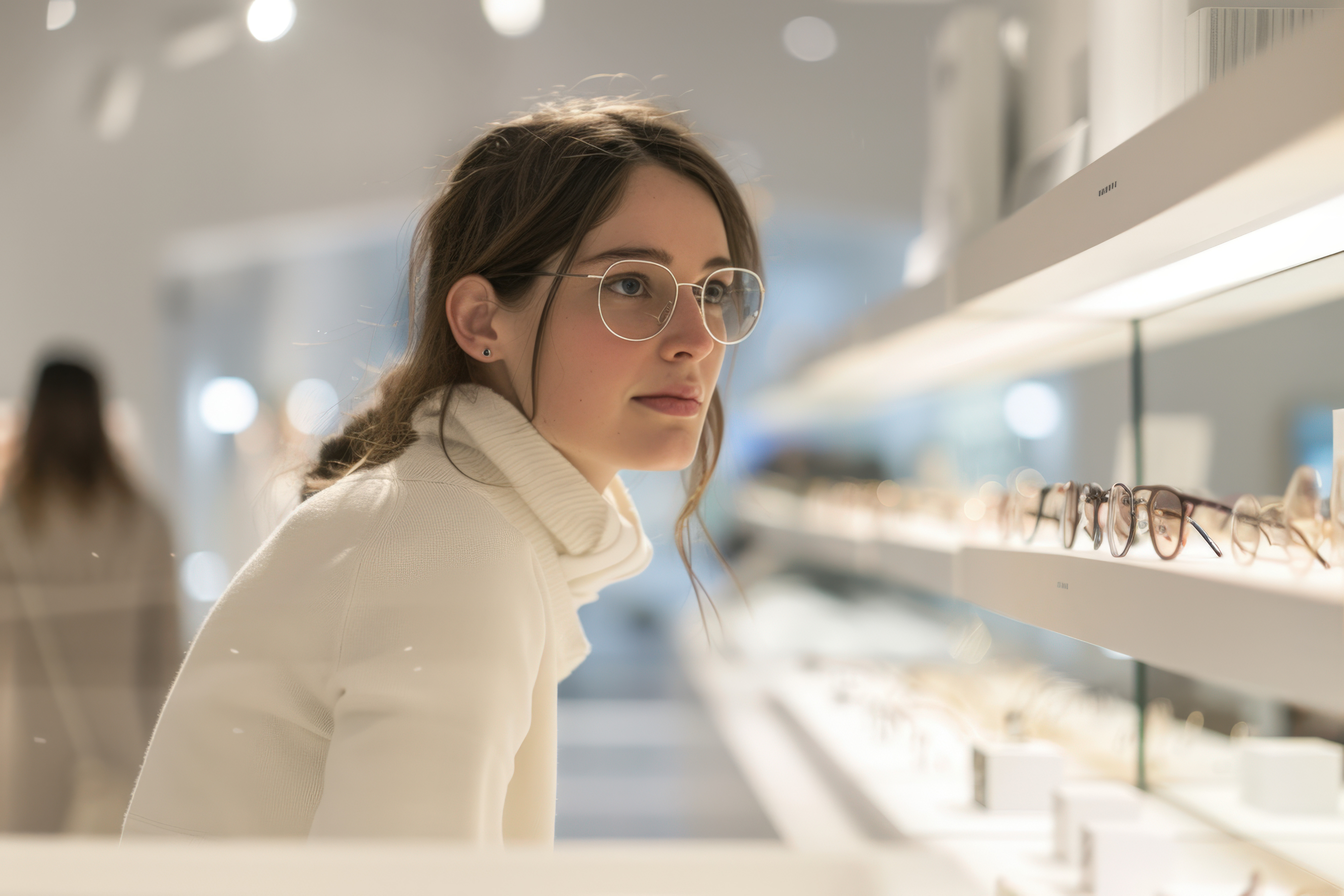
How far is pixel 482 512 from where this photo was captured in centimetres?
65

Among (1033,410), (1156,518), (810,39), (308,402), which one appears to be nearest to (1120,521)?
(1156,518)

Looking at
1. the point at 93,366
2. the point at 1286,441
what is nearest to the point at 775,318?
the point at 1286,441

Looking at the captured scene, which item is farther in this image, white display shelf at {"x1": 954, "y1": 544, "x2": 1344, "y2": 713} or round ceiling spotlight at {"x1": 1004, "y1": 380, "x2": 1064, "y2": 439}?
round ceiling spotlight at {"x1": 1004, "y1": 380, "x2": 1064, "y2": 439}

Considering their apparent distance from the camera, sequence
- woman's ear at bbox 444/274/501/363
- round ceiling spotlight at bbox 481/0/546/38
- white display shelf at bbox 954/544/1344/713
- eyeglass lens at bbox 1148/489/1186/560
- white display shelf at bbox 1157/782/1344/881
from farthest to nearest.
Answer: round ceiling spotlight at bbox 481/0/546/38 < white display shelf at bbox 1157/782/1344/881 < woman's ear at bbox 444/274/501/363 < eyeglass lens at bbox 1148/489/1186/560 < white display shelf at bbox 954/544/1344/713

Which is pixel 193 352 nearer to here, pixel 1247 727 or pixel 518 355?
pixel 518 355

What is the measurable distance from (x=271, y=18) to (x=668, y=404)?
Result: 0.78 metres

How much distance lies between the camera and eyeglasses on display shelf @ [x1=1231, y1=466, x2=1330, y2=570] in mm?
638

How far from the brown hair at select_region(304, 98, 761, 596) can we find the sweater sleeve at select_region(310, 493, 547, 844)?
0.16 m

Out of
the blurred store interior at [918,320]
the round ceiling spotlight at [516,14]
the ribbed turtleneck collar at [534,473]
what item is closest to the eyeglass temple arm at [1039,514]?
the blurred store interior at [918,320]

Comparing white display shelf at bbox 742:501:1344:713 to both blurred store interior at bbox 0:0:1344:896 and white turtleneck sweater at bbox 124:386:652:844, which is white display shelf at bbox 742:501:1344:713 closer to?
blurred store interior at bbox 0:0:1344:896

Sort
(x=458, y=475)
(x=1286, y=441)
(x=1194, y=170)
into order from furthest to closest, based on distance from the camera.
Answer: (x=1286, y=441) → (x=458, y=475) → (x=1194, y=170)

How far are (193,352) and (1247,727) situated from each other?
169cm

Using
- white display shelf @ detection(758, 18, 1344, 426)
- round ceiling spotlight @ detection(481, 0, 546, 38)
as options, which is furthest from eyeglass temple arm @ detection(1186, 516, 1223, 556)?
round ceiling spotlight @ detection(481, 0, 546, 38)

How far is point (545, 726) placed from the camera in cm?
71
